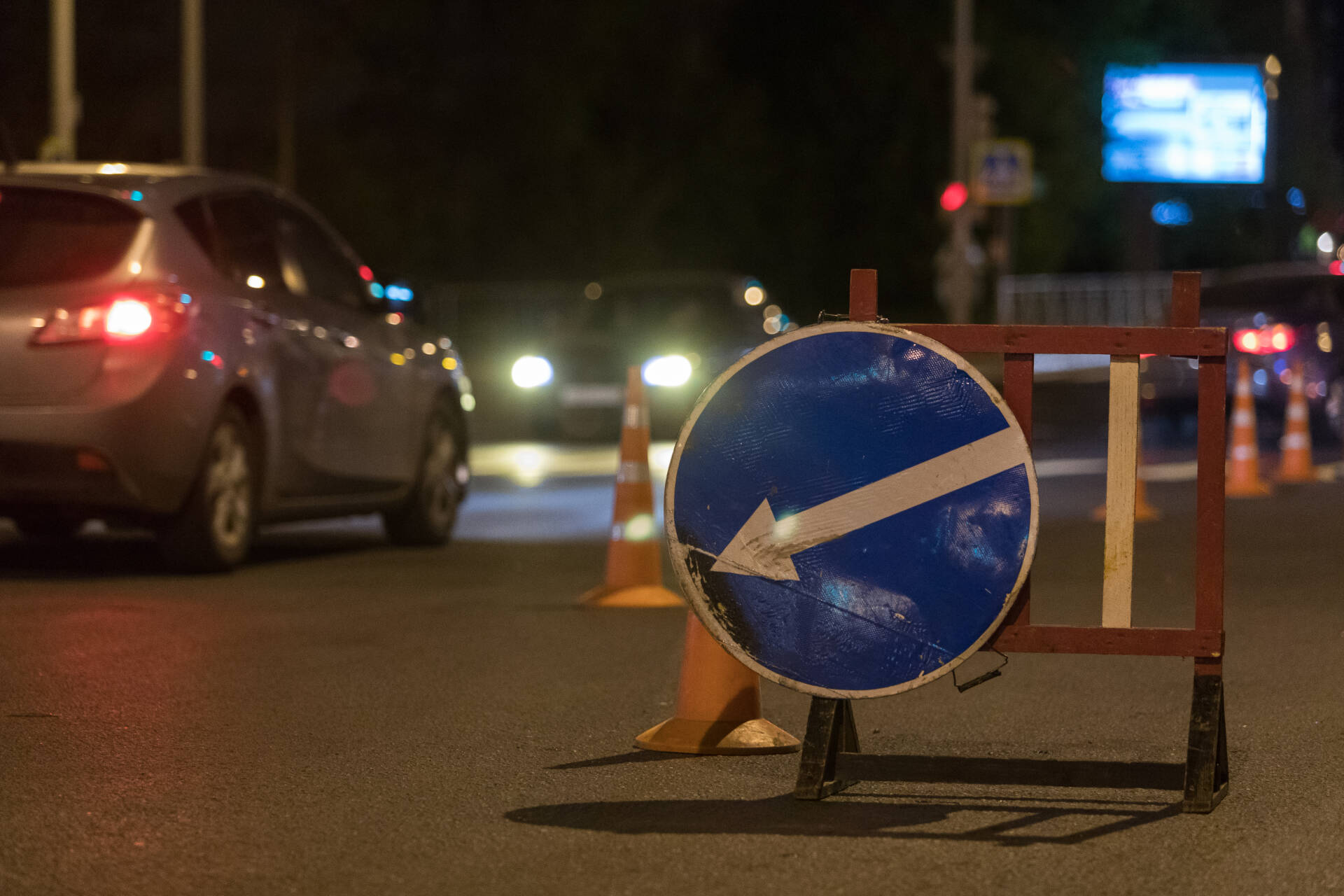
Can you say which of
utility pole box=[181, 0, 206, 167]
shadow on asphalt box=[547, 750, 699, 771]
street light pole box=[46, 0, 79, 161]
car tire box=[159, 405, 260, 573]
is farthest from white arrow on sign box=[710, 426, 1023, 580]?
utility pole box=[181, 0, 206, 167]

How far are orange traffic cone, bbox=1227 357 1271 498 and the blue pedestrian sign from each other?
35.4 ft

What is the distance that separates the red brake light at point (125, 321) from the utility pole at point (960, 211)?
19833 mm

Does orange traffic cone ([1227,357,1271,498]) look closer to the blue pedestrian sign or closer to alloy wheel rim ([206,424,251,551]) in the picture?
alloy wheel rim ([206,424,251,551])

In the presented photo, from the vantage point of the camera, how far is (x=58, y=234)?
9617 mm

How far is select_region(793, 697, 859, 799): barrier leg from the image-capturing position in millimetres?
5383

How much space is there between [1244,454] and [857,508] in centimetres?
1131

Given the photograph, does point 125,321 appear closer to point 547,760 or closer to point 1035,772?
point 547,760

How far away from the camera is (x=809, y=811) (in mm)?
5336

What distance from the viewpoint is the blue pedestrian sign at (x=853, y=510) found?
17.1ft

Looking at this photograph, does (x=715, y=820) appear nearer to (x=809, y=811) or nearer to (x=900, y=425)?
(x=809, y=811)

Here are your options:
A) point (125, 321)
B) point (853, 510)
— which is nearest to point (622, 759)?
point (853, 510)

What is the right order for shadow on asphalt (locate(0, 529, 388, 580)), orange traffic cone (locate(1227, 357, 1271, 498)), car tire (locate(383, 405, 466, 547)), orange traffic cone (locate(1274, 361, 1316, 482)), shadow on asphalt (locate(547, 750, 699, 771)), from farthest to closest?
orange traffic cone (locate(1274, 361, 1316, 482))
orange traffic cone (locate(1227, 357, 1271, 498))
car tire (locate(383, 405, 466, 547))
shadow on asphalt (locate(0, 529, 388, 580))
shadow on asphalt (locate(547, 750, 699, 771))

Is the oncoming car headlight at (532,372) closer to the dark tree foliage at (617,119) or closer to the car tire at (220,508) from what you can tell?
the car tire at (220,508)

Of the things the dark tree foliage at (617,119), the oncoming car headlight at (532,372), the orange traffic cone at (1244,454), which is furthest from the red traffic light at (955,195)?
the dark tree foliage at (617,119)
